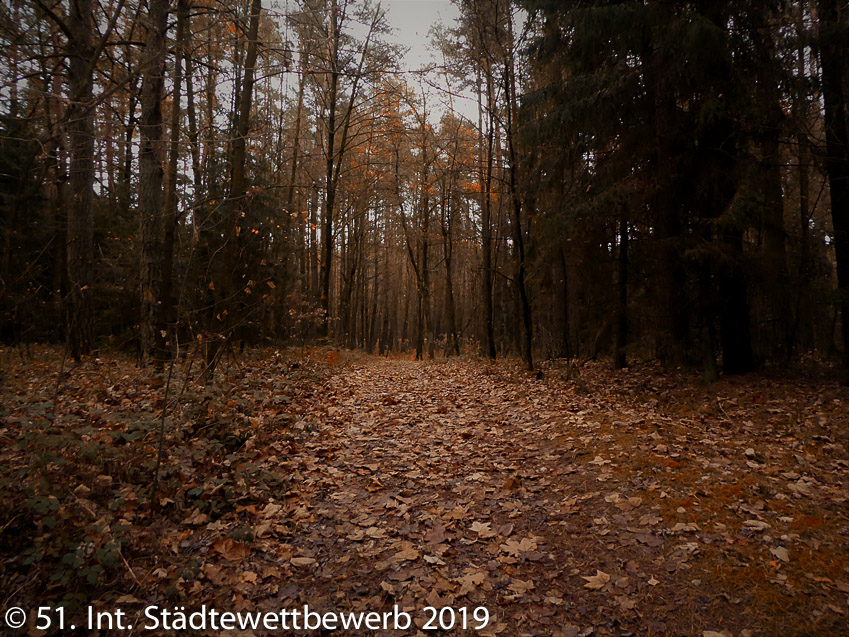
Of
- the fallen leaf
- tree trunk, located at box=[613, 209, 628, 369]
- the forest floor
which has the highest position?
tree trunk, located at box=[613, 209, 628, 369]

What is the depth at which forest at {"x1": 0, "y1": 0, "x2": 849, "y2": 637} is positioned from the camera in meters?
2.87

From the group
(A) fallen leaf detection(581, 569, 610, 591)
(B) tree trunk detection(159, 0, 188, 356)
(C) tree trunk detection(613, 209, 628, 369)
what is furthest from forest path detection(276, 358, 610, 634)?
(B) tree trunk detection(159, 0, 188, 356)

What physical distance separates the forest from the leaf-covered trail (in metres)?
0.03

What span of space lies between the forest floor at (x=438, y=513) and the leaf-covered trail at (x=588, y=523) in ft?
0.05

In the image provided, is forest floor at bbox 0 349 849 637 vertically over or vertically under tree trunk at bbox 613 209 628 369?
under

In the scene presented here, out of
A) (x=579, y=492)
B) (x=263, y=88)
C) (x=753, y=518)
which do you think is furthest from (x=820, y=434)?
(x=263, y=88)

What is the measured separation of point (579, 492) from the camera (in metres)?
4.19

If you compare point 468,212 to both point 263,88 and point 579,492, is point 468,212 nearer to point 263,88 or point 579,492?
point 263,88

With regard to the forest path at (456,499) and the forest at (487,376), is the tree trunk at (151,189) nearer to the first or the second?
the forest at (487,376)

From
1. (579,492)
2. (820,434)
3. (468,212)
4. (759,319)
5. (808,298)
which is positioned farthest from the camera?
(468,212)

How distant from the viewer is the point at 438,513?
3.94 metres

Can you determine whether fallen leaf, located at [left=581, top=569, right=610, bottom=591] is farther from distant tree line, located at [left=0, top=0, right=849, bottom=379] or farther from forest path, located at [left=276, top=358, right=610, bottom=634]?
distant tree line, located at [left=0, top=0, right=849, bottom=379]

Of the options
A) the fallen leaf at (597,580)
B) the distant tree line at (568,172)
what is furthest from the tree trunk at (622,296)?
the fallen leaf at (597,580)

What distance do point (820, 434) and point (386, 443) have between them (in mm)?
5138
